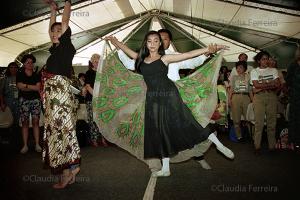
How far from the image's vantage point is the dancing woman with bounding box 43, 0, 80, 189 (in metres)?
3.89

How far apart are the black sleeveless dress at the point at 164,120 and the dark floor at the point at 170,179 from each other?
0.44 metres

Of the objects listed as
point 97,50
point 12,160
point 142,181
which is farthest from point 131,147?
point 97,50

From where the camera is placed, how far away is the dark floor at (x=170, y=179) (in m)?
3.60

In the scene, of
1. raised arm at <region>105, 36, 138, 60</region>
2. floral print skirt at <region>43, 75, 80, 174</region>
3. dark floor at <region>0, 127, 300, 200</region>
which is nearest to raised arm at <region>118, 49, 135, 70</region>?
raised arm at <region>105, 36, 138, 60</region>

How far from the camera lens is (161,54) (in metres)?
4.60

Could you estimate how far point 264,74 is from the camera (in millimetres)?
6500

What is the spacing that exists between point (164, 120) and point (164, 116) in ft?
0.17

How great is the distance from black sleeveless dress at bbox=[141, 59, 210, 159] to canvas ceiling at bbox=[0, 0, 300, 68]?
25.9 feet

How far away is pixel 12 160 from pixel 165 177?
3127mm

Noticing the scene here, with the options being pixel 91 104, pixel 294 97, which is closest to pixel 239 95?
pixel 294 97

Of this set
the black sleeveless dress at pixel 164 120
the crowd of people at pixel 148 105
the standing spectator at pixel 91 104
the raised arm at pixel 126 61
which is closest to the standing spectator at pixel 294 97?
the crowd of people at pixel 148 105

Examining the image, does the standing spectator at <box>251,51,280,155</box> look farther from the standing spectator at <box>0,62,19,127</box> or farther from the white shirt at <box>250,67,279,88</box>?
the standing spectator at <box>0,62,19,127</box>

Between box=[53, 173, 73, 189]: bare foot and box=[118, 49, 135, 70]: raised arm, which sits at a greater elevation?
box=[118, 49, 135, 70]: raised arm

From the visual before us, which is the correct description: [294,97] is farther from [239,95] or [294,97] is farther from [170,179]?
[170,179]
